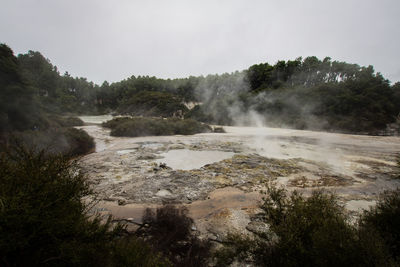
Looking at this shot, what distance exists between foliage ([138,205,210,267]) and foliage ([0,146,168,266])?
2.87 ft

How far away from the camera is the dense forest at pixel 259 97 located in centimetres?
1359

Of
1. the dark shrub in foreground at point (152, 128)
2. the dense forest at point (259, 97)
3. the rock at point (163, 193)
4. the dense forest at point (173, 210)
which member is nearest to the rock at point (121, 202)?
the dense forest at point (173, 210)

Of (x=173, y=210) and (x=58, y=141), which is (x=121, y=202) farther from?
(x=58, y=141)

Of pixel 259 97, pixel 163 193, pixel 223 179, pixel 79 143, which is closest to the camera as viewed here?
pixel 163 193

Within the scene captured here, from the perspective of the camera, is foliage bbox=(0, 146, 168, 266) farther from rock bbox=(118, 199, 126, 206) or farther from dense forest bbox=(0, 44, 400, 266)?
rock bbox=(118, 199, 126, 206)

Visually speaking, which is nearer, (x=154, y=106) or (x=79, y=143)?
(x=79, y=143)

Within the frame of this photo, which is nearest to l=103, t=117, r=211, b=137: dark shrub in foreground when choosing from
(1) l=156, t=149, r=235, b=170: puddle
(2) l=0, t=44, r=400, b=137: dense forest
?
(2) l=0, t=44, r=400, b=137: dense forest

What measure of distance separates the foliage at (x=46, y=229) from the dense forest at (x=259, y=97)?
1425 centimetres

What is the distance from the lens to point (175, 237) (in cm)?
353

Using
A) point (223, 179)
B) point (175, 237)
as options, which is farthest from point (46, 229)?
point (223, 179)

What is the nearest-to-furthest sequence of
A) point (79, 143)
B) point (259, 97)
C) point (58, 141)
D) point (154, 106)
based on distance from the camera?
point (58, 141) < point (79, 143) < point (259, 97) < point (154, 106)

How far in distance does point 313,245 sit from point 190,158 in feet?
25.3

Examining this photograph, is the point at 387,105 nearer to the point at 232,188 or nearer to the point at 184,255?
the point at 232,188

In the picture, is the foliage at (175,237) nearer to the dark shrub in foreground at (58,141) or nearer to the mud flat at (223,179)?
the mud flat at (223,179)
